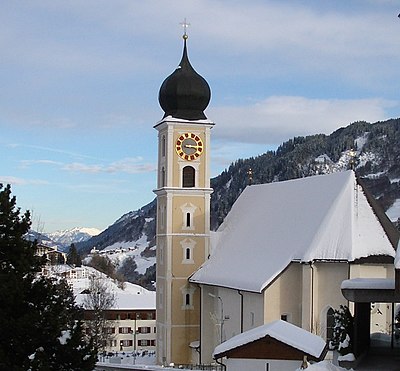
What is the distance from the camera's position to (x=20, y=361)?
16719 millimetres

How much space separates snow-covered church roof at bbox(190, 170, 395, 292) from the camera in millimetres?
33062

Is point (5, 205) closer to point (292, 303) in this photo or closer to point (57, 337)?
point (57, 337)

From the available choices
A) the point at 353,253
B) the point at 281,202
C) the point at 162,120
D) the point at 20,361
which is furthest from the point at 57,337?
the point at 162,120

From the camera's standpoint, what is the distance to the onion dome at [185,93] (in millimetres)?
42719

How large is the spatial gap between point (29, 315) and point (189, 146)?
2676 centimetres

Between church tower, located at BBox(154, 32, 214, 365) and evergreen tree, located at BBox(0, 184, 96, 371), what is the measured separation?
2470cm

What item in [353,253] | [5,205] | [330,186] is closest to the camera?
[5,205]

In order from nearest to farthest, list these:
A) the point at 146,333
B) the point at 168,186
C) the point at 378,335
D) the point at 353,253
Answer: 1. the point at 378,335
2. the point at 353,253
3. the point at 168,186
4. the point at 146,333

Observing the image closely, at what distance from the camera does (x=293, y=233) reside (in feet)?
117

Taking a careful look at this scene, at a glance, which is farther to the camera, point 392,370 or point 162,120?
point 162,120

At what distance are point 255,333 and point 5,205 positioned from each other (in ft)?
19.8

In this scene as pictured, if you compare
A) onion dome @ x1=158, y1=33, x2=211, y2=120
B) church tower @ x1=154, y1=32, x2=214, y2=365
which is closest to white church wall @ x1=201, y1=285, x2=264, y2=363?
church tower @ x1=154, y1=32, x2=214, y2=365

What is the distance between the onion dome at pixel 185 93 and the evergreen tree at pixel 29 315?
83.0 ft

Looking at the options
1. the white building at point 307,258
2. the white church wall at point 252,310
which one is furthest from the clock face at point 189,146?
the white church wall at point 252,310
